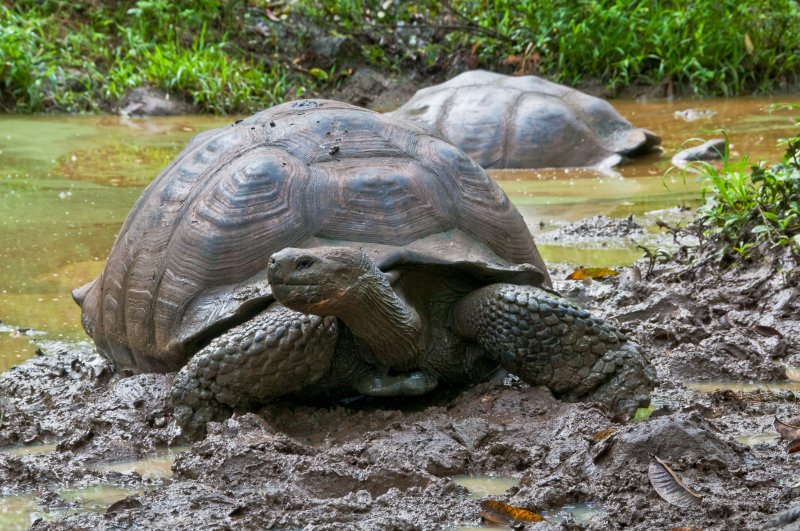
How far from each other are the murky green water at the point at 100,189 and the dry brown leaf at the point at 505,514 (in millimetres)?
2331

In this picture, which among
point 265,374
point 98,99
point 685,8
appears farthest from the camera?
point 685,8

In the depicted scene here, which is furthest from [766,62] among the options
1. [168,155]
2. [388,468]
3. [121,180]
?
[388,468]

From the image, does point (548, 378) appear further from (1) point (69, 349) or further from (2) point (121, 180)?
(2) point (121, 180)

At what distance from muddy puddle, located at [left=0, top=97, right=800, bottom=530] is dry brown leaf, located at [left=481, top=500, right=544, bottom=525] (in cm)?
3

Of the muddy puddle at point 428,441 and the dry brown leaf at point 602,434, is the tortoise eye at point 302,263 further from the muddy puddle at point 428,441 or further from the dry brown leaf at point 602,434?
the dry brown leaf at point 602,434

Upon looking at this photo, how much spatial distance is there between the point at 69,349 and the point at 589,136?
6322 mm

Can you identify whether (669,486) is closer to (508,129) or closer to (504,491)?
(504,491)

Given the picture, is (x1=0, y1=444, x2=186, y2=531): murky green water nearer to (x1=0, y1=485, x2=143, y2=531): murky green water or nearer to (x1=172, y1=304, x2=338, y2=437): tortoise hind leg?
(x1=0, y1=485, x2=143, y2=531): murky green water

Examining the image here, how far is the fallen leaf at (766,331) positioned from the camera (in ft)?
13.2

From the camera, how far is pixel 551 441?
288 cm

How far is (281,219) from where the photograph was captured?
347 cm

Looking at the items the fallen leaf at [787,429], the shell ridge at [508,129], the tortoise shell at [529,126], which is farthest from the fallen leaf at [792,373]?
the shell ridge at [508,129]

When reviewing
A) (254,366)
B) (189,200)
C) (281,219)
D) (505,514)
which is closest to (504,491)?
(505,514)

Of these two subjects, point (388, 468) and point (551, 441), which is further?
point (551, 441)
